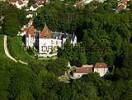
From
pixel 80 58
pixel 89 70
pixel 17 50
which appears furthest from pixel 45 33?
pixel 89 70

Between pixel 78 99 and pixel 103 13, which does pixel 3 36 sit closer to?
pixel 103 13

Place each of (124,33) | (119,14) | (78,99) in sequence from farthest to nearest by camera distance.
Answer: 1. (119,14)
2. (124,33)
3. (78,99)

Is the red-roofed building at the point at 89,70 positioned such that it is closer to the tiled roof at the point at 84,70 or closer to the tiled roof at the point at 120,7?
the tiled roof at the point at 84,70

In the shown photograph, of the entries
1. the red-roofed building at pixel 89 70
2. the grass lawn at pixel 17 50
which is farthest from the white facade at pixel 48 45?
the red-roofed building at pixel 89 70

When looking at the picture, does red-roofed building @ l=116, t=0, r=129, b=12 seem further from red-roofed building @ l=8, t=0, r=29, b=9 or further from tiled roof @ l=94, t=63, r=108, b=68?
tiled roof @ l=94, t=63, r=108, b=68

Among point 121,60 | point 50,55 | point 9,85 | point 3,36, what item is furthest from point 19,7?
point 9,85
